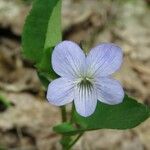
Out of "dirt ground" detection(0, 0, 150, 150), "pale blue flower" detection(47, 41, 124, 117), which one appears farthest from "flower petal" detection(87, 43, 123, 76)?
"dirt ground" detection(0, 0, 150, 150)

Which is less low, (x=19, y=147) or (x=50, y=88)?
(x=50, y=88)

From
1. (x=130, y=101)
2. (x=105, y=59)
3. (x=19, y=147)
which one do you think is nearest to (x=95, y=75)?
(x=105, y=59)

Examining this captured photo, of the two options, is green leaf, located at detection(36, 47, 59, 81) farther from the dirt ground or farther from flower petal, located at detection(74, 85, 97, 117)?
the dirt ground

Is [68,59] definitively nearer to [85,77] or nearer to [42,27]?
[85,77]

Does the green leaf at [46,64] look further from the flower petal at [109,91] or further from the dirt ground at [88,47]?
the dirt ground at [88,47]

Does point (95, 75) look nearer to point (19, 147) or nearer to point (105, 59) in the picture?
point (105, 59)

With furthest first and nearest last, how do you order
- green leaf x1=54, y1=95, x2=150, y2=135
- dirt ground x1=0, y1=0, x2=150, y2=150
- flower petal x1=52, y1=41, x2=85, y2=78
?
dirt ground x1=0, y1=0, x2=150, y2=150 < green leaf x1=54, y1=95, x2=150, y2=135 < flower petal x1=52, y1=41, x2=85, y2=78
